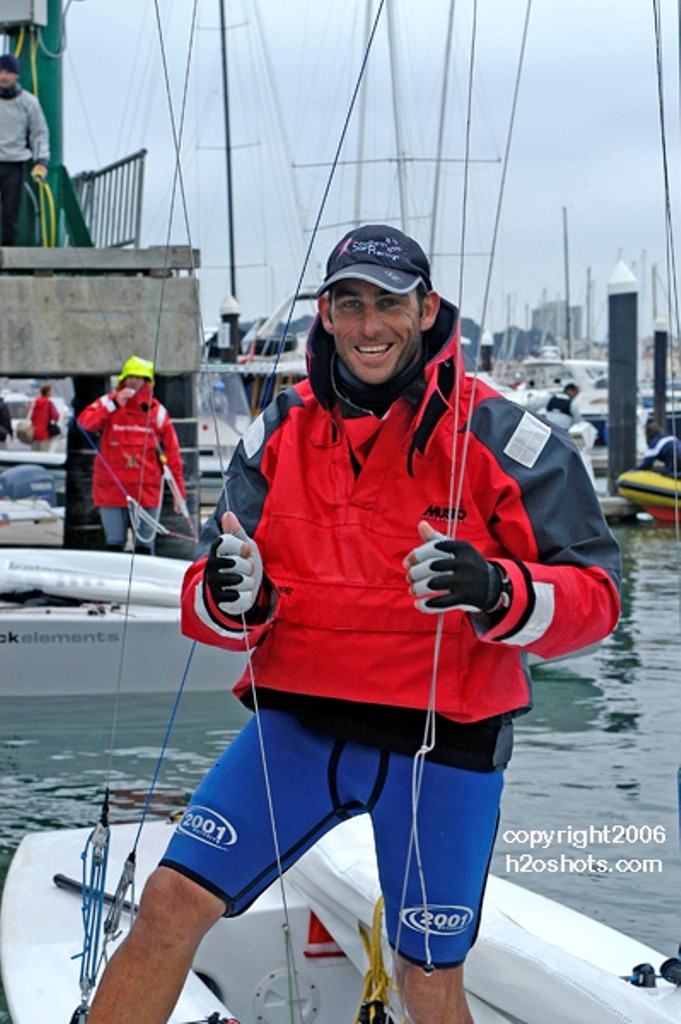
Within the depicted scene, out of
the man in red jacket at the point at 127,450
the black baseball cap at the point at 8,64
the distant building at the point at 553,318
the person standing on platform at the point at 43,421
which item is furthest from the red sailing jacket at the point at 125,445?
the distant building at the point at 553,318

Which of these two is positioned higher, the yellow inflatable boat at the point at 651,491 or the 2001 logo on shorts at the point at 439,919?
→ the 2001 logo on shorts at the point at 439,919

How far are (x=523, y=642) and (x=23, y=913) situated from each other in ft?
5.98

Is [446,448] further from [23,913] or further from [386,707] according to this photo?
[23,913]

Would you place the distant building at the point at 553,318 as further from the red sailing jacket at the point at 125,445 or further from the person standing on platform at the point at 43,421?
the red sailing jacket at the point at 125,445

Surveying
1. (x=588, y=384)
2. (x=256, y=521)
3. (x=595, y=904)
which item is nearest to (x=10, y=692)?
(x=595, y=904)

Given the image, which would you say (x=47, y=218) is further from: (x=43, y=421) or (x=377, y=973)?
(x=43, y=421)

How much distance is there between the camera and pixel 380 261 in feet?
9.47

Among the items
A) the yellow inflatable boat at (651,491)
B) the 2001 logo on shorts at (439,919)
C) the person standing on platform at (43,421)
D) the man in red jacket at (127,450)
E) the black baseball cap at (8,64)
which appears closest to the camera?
the 2001 logo on shorts at (439,919)

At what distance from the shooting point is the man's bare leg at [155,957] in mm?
2727

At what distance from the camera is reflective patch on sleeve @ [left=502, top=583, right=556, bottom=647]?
2645mm

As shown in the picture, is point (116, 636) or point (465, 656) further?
point (116, 636)

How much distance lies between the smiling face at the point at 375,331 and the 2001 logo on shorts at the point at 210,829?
0.84 meters

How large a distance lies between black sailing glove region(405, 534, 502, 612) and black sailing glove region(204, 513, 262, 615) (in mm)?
338

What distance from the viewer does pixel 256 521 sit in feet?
9.83
